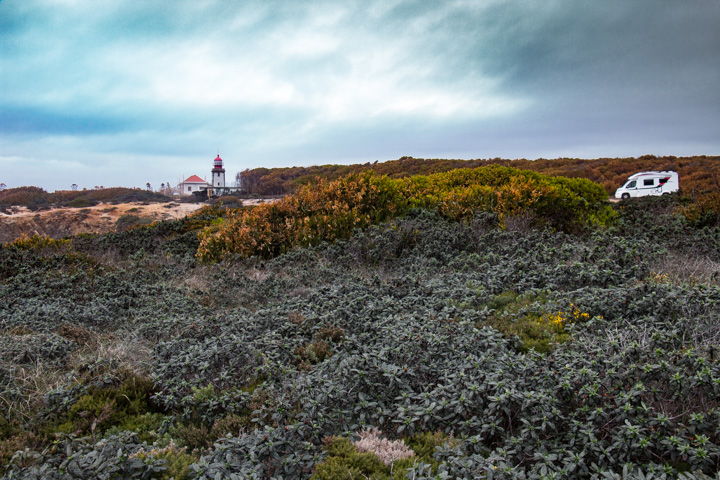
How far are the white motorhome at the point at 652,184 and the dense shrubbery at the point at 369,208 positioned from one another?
14.1 meters

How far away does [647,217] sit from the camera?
29.9 feet

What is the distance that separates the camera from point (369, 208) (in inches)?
375

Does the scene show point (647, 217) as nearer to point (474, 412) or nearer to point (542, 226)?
point (542, 226)

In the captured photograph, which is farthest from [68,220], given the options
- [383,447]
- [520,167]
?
[520,167]

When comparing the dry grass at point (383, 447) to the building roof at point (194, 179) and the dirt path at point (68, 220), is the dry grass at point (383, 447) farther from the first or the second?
the building roof at point (194, 179)

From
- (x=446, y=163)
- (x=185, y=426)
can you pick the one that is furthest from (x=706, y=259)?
(x=446, y=163)

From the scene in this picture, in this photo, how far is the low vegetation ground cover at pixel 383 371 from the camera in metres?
2.35

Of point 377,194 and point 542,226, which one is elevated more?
point 377,194

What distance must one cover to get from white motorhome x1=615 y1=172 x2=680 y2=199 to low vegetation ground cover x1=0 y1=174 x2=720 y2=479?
682 inches

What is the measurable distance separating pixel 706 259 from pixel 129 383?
772 cm

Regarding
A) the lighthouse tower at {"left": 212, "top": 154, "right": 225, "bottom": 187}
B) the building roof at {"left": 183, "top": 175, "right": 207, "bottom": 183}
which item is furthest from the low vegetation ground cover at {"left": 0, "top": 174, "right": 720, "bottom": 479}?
the building roof at {"left": 183, "top": 175, "right": 207, "bottom": 183}

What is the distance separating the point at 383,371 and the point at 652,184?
939 inches

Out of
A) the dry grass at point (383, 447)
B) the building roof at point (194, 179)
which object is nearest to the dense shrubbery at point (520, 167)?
the building roof at point (194, 179)

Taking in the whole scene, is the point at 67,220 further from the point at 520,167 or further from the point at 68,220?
the point at 520,167
